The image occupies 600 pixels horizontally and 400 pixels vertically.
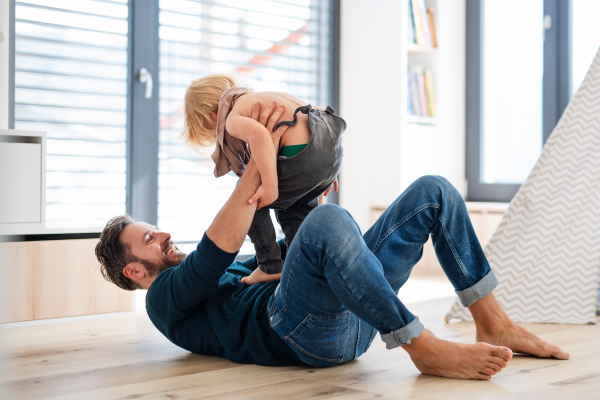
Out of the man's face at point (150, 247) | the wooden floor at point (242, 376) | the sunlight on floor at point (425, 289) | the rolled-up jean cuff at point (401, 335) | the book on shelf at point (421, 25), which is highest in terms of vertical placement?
the book on shelf at point (421, 25)

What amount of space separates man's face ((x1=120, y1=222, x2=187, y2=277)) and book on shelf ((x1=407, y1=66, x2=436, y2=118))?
8.12ft

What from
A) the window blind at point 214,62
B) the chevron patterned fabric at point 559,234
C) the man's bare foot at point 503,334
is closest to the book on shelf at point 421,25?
the window blind at point 214,62

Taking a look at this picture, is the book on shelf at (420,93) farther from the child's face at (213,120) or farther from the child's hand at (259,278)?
the child's hand at (259,278)

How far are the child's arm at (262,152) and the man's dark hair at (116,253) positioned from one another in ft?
A: 1.20

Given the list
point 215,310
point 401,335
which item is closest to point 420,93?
point 215,310

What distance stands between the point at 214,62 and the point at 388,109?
104 centimetres

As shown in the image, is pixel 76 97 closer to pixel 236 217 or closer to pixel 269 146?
pixel 269 146

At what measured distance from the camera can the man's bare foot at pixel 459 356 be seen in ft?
4.00

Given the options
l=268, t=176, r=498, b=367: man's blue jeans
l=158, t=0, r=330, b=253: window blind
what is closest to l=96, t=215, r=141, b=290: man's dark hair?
l=268, t=176, r=498, b=367: man's blue jeans

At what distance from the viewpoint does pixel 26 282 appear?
83.8 inches

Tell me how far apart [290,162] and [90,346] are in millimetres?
790

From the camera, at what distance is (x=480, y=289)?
1.41 meters

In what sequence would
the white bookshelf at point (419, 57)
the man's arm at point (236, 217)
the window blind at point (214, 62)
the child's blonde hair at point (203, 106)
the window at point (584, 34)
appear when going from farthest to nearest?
the white bookshelf at point (419, 57) → the window at point (584, 34) → the window blind at point (214, 62) → the child's blonde hair at point (203, 106) → the man's arm at point (236, 217)

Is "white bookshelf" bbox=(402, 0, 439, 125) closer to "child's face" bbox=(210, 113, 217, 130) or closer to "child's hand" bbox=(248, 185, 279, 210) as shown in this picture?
"child's face" bbox=(210, 113, 217, 130)
